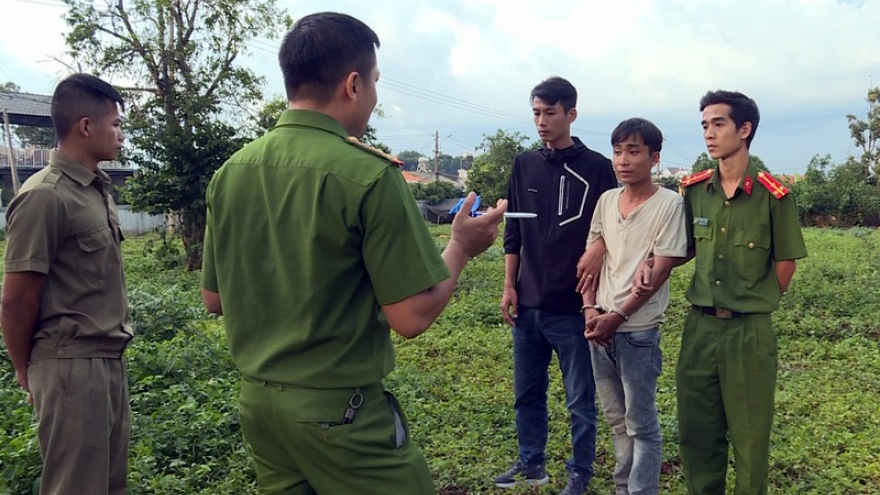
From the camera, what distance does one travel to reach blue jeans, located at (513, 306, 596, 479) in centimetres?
334

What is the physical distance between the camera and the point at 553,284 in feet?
11.1

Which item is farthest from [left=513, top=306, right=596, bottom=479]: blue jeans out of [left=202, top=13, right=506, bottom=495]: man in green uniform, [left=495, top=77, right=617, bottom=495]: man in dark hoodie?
[left=202, top=13, right=506, bottom=495]: man in green uniform

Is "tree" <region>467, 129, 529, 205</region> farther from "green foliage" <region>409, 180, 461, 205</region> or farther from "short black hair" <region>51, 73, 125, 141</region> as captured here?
"short black hair" <region>51, 73, 125, 141</region>

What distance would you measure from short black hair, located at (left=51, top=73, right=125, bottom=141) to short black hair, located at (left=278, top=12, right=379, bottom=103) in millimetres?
1358

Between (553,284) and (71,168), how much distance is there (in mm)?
2222

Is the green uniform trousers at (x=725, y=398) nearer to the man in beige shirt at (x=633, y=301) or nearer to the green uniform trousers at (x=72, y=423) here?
the man in beige shirt at (x=633, y=301)

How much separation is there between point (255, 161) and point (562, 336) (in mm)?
2085

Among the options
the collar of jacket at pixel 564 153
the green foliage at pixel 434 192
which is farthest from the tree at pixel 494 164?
the collar of jacket at pixel 564 153

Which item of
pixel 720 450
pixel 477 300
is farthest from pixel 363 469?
pixel 477 300

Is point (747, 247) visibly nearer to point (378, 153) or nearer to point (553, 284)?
point (553, 284)

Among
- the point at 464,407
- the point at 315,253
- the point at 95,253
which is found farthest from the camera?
the point at 464,407

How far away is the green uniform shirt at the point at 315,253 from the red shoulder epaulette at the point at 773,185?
2.05 m

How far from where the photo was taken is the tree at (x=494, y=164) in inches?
1180

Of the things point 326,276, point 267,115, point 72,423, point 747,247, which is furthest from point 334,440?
point 267,115
